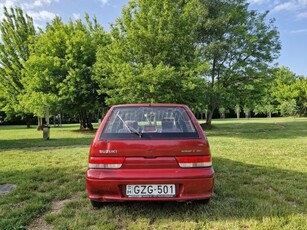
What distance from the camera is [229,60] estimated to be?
21.4 metres

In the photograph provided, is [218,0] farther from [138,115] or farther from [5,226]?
[5,226]

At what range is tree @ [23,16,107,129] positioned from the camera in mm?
17594

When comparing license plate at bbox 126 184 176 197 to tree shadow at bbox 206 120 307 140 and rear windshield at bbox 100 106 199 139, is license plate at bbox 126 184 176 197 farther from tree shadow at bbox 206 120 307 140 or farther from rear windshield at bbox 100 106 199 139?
tree shadow at bbox 206 120 307 140

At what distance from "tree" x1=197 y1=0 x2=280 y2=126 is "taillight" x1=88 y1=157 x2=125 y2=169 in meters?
16.4

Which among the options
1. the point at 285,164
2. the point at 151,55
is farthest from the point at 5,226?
the point at 151,55

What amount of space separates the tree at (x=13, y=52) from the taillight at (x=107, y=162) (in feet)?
72.9

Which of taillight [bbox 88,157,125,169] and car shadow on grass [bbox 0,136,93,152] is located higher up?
taillight [bbox 88,157,125,169]

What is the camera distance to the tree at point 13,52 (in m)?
23.2

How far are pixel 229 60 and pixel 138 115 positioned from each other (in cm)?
1916

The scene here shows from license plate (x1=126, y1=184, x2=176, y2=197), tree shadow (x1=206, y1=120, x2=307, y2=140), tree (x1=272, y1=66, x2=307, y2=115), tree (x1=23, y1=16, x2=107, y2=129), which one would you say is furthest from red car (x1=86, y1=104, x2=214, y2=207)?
tree (x1=272, y1=66, x2=307, y2=115)

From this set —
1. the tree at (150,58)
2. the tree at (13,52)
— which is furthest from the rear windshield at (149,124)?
the tree at (13,52)

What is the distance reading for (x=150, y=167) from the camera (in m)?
3.12

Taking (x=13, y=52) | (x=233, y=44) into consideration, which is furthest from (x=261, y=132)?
(x=13, y=52)

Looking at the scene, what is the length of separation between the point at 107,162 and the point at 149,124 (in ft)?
2.71
